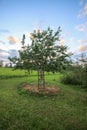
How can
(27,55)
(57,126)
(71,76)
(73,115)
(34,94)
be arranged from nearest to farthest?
(57,126)
(73,115)
(34,94)
(27,55)
(71,76)

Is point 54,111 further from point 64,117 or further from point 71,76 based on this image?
point 71,76

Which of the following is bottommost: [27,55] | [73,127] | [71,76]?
[73,127]

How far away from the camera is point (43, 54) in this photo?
66.4 ft

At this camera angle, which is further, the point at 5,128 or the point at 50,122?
the point at 50,122

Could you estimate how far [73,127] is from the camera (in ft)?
33.4

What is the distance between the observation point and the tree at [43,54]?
66.4 ft

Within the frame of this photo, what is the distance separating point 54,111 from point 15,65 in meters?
9.31

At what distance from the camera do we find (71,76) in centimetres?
3172

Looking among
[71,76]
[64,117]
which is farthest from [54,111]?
[71,76]

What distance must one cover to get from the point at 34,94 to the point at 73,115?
24.1 ft

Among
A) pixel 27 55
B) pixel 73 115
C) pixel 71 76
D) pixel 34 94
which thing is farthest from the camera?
pixel 71 76

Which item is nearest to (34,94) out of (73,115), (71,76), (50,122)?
(73,115)

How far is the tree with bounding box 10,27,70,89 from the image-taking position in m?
20.2

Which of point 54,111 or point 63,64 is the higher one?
point 63,64
